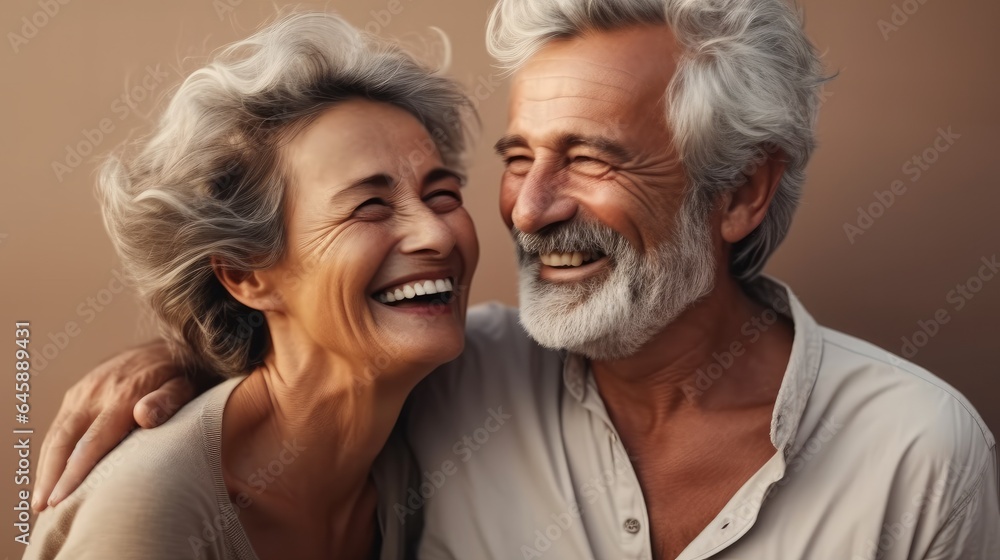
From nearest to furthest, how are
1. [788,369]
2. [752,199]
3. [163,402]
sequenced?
[163,402]
[788,369]
[752,199]

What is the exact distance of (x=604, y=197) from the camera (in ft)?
6.49

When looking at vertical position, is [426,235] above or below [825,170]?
Answer: above

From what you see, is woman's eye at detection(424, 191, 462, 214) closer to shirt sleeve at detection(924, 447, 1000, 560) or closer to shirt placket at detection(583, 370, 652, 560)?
shirt placket at detection(583, 370, 652, 560)

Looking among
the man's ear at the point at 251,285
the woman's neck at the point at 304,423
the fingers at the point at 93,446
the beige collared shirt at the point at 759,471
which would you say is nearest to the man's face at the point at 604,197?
the beige collared shirt at the point at 759,471

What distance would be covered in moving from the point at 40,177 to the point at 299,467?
4.65 ft

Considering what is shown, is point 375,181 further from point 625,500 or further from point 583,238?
point 625,500

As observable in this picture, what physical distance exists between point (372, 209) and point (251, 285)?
334mm

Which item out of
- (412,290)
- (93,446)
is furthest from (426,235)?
(93,446)

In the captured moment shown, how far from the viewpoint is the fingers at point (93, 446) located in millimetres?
1797

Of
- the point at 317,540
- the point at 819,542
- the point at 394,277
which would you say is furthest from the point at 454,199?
the point at 819,542

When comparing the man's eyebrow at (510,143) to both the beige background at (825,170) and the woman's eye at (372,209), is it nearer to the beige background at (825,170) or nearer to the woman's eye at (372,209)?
the woman's eye at (372,209)

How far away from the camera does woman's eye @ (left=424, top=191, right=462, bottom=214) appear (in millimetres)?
2012

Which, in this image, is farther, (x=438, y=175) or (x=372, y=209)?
(x=438, y=175)

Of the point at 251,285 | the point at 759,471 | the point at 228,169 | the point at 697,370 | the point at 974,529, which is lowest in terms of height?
the point at 974,529
